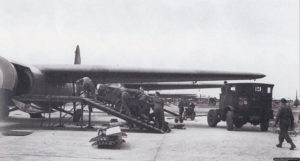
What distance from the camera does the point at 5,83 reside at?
13.9m

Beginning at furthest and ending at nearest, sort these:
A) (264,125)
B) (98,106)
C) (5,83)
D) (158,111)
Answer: (264,125) < (98,106) < (158,111) < (5,83)

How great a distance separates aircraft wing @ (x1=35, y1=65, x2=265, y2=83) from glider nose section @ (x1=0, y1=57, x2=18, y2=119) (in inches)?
192

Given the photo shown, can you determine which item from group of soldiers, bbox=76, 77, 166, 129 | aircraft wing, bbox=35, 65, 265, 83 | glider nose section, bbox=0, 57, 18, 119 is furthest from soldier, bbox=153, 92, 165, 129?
glider nose section, bbox=0, 57, 18, 119

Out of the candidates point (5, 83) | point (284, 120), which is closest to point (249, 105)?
point (284, 120)

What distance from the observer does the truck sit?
16.2 m

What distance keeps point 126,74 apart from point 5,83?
803 centimetres

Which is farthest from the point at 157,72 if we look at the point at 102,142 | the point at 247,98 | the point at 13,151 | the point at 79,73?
the point at 13,151

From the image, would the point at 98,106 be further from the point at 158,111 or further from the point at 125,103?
the point at 158,111

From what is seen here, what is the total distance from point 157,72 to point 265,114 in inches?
256

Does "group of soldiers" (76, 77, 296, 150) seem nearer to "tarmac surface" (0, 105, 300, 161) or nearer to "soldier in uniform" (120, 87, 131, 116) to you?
"soldier in uniform" (120, 87, 131, 116)

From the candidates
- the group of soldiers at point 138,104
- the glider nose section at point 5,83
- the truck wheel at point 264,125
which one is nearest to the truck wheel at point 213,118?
the truck wheel at point 264,125

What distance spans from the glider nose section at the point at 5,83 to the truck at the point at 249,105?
886cm

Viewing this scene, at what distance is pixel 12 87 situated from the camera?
14578 mm

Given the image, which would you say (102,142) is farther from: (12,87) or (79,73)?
(79,73)
